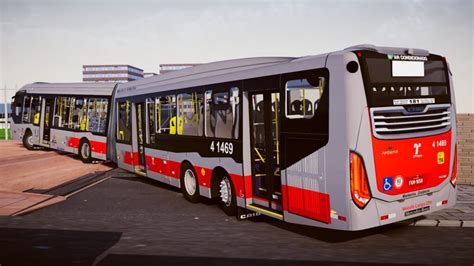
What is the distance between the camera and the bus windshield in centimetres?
661

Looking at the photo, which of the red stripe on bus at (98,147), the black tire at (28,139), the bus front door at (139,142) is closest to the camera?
the bus front door at (139,142)

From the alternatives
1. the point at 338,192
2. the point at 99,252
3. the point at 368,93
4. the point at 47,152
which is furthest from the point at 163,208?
the point at 47,152

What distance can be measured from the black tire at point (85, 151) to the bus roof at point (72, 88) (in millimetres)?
2209

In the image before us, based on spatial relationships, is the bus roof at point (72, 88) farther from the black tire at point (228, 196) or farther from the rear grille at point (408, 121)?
the rear grille at point (408, 121)

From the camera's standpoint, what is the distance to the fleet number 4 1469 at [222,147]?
9.30 meters

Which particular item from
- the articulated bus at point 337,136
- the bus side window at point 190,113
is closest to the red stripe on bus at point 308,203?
the articulated bus at point 337,136

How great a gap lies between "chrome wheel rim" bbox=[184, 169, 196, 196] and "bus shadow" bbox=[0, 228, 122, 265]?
3120 mm

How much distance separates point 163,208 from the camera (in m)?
10.9

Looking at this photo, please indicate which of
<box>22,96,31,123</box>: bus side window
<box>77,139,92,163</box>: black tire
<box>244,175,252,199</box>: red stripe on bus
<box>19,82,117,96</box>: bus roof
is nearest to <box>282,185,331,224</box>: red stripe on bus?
<box>244,175,252,199</box>: red stripe on bus

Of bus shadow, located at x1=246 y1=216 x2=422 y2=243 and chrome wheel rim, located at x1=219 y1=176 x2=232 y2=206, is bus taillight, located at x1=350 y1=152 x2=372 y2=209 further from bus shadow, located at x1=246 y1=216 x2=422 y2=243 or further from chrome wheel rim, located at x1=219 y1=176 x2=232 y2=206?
chrome wheel rim, located at x1=219 y1=176 x2=232 y2=206

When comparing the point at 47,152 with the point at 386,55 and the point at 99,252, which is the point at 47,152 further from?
the point at 386,55

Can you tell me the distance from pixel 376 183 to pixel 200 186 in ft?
16.6

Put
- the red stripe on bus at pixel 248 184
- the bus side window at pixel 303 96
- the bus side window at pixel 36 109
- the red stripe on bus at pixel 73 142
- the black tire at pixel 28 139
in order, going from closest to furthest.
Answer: the bus side window at pixel 303 96, the red stripe on bus at pixel 248 184, the red stripe on bus at pixel 73 142, the bus side window at pixel 36 109, the black tire at pixel 28 139

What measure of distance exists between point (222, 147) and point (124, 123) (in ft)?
22.7
